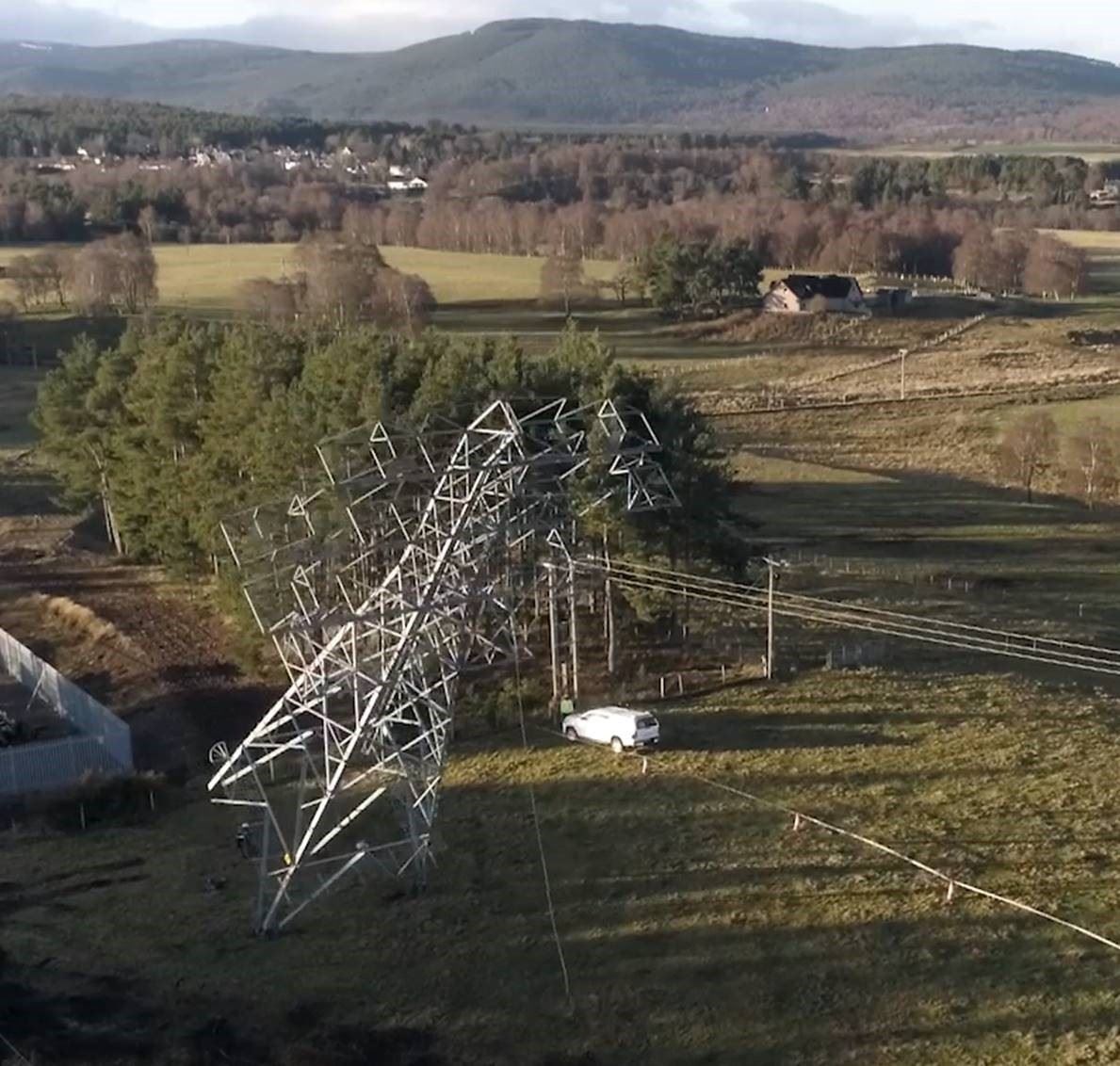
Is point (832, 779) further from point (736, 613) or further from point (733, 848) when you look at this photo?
point (736, 613)

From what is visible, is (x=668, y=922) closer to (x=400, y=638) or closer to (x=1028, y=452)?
(x=400, y=638)

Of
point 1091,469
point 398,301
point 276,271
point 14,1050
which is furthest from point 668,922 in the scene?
point 276,271

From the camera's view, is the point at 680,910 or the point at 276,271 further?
the point at 276,271

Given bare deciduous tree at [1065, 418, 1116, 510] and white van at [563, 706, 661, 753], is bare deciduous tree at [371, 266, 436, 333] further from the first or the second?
white van at [563, 706, 661, 753]

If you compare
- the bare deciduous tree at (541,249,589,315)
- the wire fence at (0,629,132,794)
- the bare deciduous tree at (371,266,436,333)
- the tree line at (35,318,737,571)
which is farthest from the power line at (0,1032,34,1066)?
the bare deciduous tree at (541,249,589,315)

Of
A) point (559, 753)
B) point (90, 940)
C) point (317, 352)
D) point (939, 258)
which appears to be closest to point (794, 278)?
point (939, 258)

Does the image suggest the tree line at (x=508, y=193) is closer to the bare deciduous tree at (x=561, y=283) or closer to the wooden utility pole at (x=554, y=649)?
the bare deciduous tree at (x=561, y=283)
